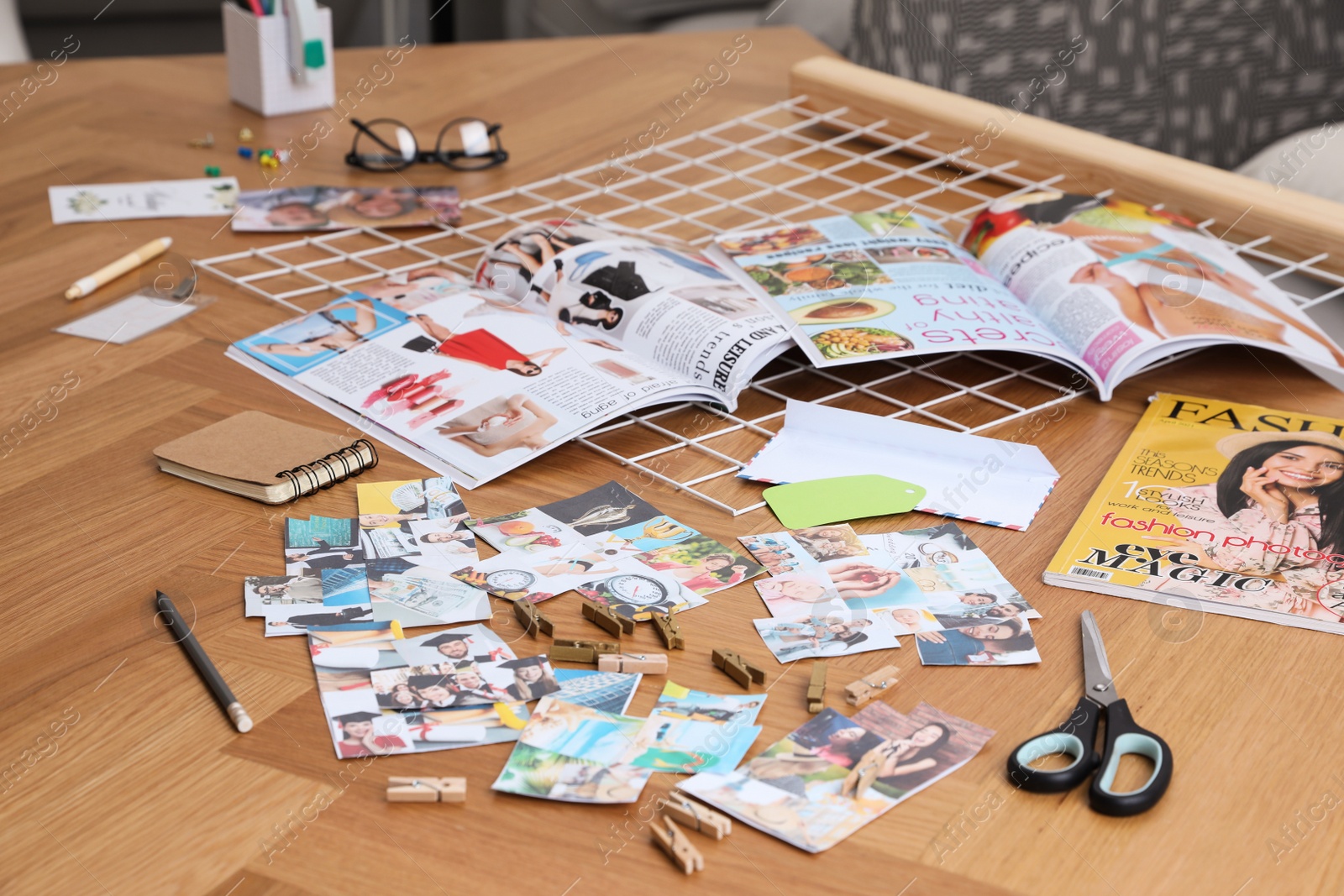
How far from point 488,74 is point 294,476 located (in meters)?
1.04

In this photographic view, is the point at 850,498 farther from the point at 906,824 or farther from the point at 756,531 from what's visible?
the point at 906,824

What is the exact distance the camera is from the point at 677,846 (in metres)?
0.57

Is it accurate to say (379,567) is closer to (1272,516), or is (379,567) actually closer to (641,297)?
(641,297)

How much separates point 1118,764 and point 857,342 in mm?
444

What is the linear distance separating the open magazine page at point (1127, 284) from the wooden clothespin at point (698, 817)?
1.91 ft

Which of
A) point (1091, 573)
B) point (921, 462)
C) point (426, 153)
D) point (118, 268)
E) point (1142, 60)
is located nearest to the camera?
point (1091, 573)

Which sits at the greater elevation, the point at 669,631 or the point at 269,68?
the point at 269,68

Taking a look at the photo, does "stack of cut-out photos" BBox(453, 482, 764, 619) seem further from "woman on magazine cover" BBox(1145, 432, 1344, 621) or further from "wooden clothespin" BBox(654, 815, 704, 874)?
"woman on magazine cover" BBox(1145, 432, 1344, 621)

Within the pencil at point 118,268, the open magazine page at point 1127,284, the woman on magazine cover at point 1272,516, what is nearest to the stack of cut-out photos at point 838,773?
the woman on magazine cover at point 1272,516

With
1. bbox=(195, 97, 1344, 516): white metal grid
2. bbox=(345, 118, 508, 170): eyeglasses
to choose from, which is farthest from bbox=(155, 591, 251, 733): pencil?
bbox=(345, 118, 508, 170): eyeglasses

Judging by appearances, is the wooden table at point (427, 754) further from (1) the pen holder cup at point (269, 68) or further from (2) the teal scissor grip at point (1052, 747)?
(1) the pen holder cup at point (269, 68)

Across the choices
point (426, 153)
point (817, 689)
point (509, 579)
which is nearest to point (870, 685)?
point (817, 689)

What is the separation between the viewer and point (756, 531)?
2.70 feet

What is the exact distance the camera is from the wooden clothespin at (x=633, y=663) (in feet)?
2.23
